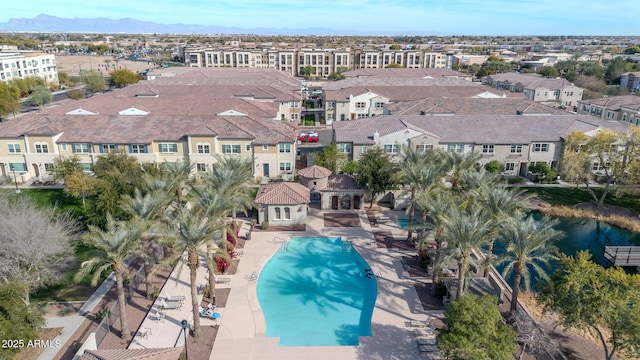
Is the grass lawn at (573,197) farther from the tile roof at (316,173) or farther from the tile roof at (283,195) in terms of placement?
the tile roof at (283,195)

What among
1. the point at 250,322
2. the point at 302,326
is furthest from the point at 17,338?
the point at 302,326

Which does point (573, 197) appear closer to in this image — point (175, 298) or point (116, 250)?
point (175, 298)

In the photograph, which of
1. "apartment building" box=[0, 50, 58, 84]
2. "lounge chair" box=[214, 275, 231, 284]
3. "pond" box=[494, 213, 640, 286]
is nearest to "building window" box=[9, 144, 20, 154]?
"lounge chair" box=[214, 275, 231, 284]

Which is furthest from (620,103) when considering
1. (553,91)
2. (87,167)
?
(87,167)

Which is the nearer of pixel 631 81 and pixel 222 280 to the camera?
pixel 222 280

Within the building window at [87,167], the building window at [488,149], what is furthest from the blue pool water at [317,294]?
the building window at [87,167]

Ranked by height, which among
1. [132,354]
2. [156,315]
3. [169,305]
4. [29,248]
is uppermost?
[29,248]

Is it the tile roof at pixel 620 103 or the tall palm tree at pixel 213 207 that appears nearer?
the tall palm tree at pixel 213 207
